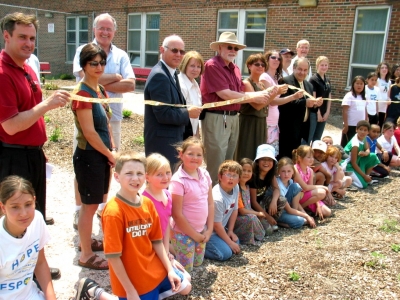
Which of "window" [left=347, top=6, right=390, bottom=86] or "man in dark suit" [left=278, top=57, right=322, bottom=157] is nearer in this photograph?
"man in dark suit" [left=278, top=57, right=322, bottom=157]

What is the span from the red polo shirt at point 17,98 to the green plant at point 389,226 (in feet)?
12.5

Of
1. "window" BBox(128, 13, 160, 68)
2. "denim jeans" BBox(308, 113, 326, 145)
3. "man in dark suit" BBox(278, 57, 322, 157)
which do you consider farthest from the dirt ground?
"window" BBox(128, 13, 160, 68)

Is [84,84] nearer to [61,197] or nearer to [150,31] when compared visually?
[61,197]

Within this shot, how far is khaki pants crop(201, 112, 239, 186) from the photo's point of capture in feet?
14.8

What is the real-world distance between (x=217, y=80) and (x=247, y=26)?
A: 993 cm

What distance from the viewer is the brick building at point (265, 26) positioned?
11.0 meters

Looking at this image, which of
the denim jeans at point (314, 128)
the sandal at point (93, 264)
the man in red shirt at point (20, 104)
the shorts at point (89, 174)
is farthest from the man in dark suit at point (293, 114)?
the man in red shirt at point (20, 104)

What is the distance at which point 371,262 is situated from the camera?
12.0 feet

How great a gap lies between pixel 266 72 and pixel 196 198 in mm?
2666

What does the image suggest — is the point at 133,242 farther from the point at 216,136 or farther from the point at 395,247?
the point at 395,247

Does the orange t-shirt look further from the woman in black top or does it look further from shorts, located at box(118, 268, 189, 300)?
the woman in black top

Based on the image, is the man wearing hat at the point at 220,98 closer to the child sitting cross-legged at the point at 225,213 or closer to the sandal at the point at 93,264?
the child sitting cross-legged at the point at 225,213

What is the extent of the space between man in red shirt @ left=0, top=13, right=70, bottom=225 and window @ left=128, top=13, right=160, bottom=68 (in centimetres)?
1442

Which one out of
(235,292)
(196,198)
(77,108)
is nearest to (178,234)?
(196,198)
